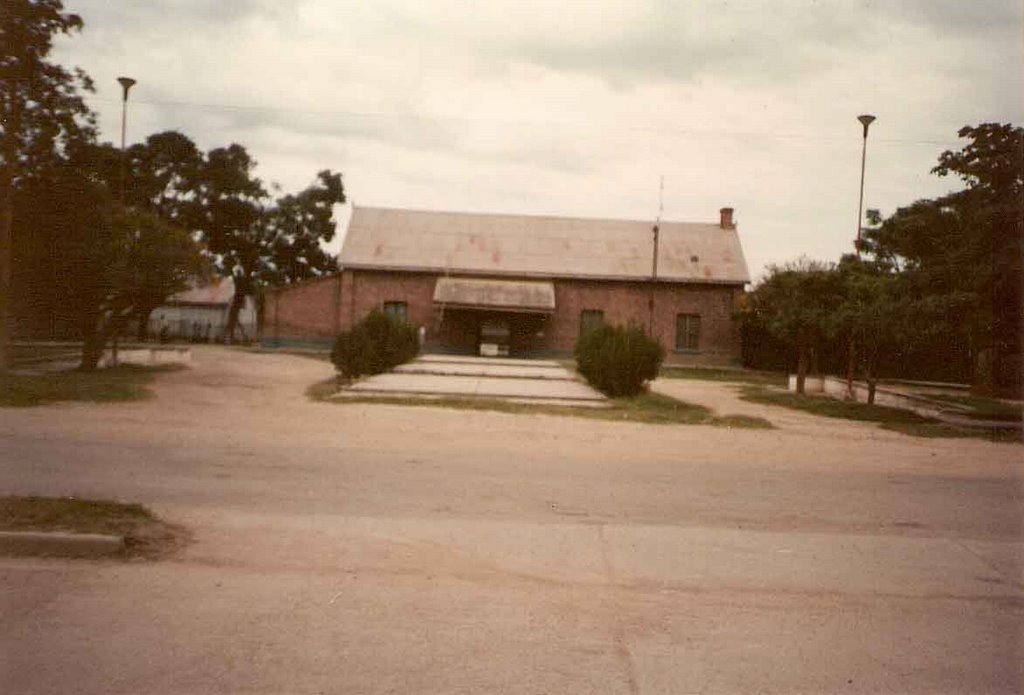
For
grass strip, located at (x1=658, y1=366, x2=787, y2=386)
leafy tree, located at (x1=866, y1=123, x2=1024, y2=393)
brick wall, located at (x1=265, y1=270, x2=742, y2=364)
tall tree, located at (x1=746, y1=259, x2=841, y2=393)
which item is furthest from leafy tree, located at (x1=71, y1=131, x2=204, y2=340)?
leafy tree, located at (x1=866, y1=123, x2=1024, y2=393)

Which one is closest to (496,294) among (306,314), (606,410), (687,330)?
(306,314)

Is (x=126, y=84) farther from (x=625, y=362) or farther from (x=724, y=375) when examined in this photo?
(x=724, y=375)

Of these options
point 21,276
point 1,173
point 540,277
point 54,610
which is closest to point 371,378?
point 21,276

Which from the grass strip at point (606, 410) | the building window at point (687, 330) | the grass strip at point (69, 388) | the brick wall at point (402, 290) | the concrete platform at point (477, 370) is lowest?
the grass strip at point (69, 388)

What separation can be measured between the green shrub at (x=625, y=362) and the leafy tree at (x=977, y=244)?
227 inches

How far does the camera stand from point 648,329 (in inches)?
1670

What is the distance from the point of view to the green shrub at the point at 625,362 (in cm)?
2069

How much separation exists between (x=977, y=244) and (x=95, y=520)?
53.2 feet

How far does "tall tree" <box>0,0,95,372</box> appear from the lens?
12.9 meters

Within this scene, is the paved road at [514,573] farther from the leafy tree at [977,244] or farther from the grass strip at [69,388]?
the leafy tree at [977,244]

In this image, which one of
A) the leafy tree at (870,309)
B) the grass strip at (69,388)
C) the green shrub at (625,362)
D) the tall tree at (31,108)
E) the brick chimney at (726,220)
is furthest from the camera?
the brick chimney at (726,220)

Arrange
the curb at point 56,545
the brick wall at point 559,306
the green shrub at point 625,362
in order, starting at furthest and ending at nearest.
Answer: the brick wall at point 559,306 → the green shrub at point 625,362 → the curb at point 56,545

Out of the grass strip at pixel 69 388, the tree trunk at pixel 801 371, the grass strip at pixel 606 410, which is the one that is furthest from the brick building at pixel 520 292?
the grass strip at pixel 606 410

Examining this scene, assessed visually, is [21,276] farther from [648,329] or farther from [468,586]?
[648,329]
